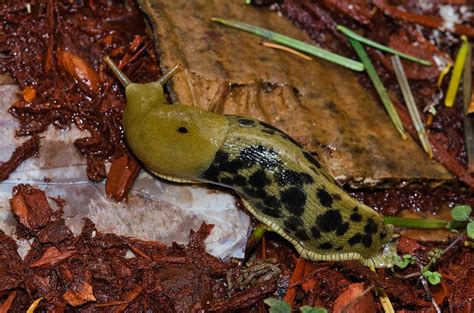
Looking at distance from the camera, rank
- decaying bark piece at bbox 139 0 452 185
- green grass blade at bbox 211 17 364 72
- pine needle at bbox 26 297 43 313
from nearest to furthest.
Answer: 1. pine needle at bbox 26 297 43 313
2. decaying bark piece at bbox 139 0 452 185
3. green grass blade at bbox 211 17 364 72

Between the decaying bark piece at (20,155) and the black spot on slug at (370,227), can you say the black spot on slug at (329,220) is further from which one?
the decaying bark piece at (20,155)

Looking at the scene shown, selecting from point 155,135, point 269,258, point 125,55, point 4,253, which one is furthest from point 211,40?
point 4,253

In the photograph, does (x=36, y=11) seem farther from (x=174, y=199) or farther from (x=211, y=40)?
(x=174, y=199)

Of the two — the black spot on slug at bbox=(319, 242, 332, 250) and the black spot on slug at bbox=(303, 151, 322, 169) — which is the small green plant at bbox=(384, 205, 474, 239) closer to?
A: the black spot on slug at bbox=(319, 242, 332, 250)

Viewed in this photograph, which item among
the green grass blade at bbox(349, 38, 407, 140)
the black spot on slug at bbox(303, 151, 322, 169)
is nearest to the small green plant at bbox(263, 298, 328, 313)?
the black spot on slug at bbox(303, 151, 322, 169)

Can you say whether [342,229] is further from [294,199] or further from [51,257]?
[51,257]

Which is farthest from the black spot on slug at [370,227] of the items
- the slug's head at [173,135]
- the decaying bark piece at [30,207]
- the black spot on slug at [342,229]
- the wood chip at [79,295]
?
the decaying bark piece at [30,207]

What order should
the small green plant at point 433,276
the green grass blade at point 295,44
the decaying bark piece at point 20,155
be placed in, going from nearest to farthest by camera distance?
1. the small green plant at point 433,276
2. the decaying bark piece at point 20,155
3. the green grass blade at point 295,44

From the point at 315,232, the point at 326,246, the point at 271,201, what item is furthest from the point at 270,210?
the point at 326,246
